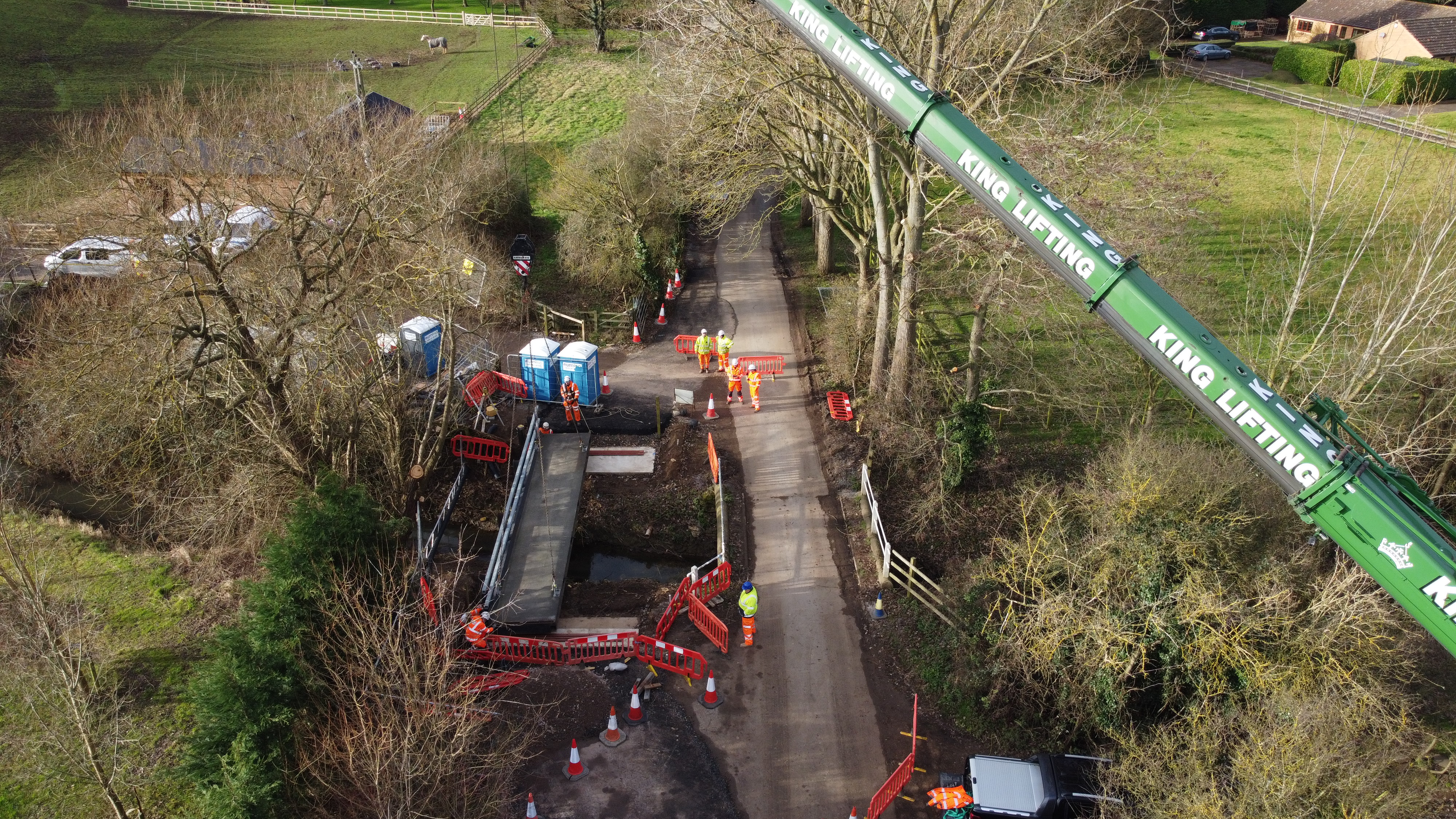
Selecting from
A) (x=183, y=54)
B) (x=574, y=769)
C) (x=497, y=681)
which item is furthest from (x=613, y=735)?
(x=183, y=54)

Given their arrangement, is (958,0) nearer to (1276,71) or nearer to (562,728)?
(562,728)

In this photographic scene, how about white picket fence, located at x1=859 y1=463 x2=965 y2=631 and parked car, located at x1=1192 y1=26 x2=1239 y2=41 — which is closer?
white picket fence, located at x1=859 y1=463 x2=965 y2=631

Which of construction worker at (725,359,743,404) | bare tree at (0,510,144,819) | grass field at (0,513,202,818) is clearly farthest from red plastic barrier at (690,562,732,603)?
bare tree at (0,510,144,819)

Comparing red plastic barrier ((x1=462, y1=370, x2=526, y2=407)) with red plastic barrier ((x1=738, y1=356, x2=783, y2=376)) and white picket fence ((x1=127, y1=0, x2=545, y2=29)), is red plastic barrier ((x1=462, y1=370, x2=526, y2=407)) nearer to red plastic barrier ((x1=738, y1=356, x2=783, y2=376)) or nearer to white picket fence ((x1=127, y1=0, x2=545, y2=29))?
red plastic barrier ((x1=738, y1=356, x2=783, y2=376))

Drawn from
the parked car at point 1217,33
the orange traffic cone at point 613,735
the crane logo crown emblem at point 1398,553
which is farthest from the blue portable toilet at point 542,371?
the parked car at point 1217,33

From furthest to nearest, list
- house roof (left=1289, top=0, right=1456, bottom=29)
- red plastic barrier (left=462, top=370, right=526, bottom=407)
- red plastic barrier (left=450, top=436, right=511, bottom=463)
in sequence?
house roof (left=1289, top=0, right=1456, bottom=29) → red plastic barrier (left=462, top=370, right=526, bottom=407) → red plastic barrier (left=450, top=436, right=511, bottom=463)
